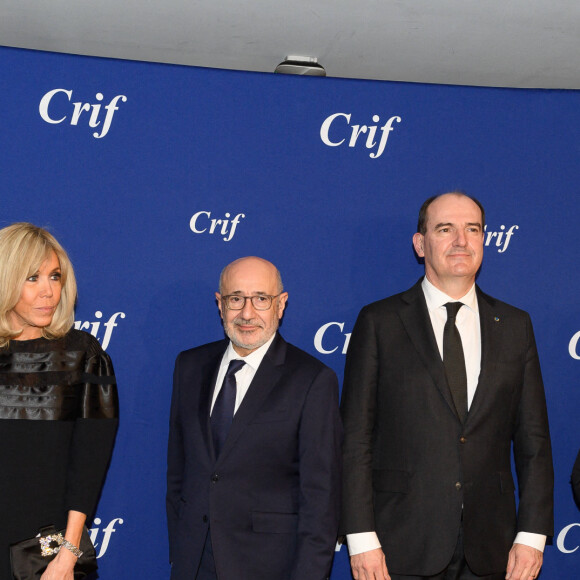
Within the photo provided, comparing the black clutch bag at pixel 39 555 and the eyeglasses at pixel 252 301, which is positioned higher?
the eyeglasses at pixel 252 301

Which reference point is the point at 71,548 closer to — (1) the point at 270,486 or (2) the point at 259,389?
(1) the point at 270,486

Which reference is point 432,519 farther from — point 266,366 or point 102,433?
point 102,433

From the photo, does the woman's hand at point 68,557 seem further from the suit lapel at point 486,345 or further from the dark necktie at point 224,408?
the suit lapel at point 486,345

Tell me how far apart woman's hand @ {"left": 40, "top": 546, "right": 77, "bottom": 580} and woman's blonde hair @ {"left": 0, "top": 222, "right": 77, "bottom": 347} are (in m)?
0.69

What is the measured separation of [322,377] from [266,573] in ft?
2.18

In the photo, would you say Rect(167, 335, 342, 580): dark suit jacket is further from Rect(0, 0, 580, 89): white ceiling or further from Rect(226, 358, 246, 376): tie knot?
Rect(0, 0, 580, 89): white ceiling

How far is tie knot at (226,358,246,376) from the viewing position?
9.29ft

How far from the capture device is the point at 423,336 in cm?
288

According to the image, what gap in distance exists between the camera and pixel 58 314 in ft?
8.78

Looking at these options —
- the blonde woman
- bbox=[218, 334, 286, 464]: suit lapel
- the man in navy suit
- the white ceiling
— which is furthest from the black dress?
the white ceiling

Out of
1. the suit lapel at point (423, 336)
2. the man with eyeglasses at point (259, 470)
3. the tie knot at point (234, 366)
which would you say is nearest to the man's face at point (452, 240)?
the suit lapel at point (423, 336)

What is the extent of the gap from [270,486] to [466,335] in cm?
89

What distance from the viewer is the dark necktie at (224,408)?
2715 mm

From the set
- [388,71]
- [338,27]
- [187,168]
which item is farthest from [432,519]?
[388,71]
